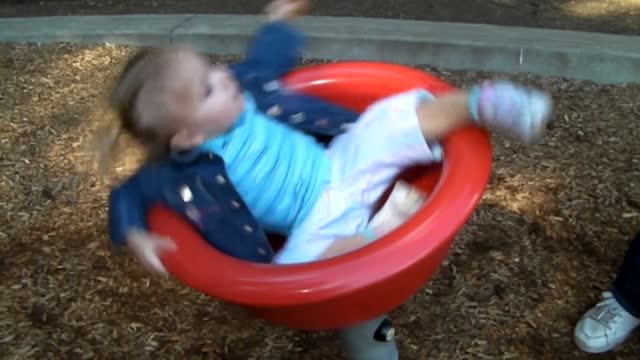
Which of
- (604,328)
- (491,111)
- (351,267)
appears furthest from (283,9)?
(604,328)

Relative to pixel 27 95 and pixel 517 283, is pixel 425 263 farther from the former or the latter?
pixel 27 95

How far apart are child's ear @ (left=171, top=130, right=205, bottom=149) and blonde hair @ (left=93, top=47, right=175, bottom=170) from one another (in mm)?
15

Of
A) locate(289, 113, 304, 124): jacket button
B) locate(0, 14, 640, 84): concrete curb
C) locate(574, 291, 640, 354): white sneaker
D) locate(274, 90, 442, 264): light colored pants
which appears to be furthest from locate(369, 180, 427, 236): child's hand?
locate(0, 14, 640, 84): concrete curb

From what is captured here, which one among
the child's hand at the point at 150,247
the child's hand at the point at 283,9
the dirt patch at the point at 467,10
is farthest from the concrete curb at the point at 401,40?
the child's hand at the point at 150,247

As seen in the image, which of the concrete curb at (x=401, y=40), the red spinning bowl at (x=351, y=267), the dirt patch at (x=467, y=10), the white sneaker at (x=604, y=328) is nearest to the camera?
the red spinning bowl at (x=351, y=267)

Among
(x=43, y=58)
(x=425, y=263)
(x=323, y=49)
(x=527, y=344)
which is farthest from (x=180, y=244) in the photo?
(x=43, y=58)

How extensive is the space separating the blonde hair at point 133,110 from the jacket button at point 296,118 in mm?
282

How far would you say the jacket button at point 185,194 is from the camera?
4.57 feet

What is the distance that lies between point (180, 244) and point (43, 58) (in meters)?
1.91

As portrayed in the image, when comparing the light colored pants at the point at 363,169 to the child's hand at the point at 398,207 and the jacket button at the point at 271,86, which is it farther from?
the jacket button at the point at 271,86

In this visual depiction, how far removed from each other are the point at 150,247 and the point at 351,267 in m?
0.32

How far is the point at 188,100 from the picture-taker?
53.0 inches

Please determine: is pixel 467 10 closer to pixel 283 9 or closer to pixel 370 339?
pixel 283 9

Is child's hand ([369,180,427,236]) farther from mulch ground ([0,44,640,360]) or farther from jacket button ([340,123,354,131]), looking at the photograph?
mulch ground ([0,44,640,360])
